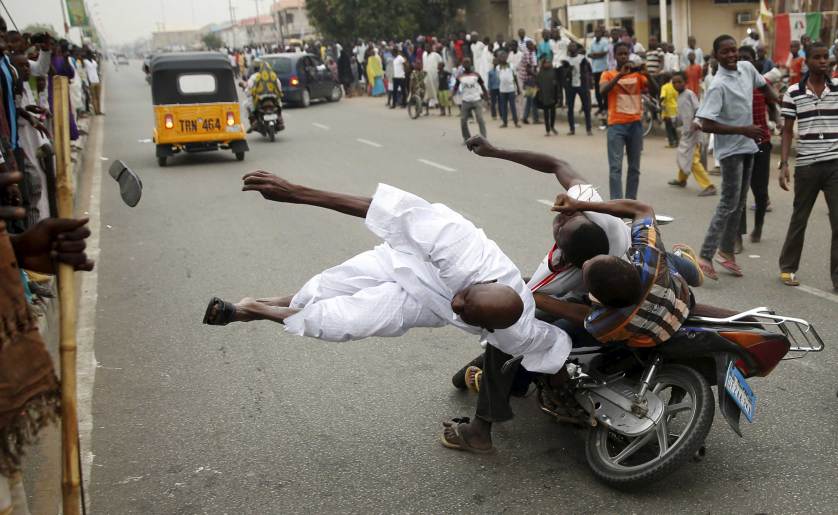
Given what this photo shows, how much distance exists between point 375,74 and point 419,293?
26871 mm

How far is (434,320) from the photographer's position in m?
3.74

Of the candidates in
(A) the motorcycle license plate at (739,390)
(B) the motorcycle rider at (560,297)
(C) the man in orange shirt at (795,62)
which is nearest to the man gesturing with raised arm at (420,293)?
(B) the motorcycle rider at (560,297)

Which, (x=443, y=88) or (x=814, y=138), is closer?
(x=814, y=138)

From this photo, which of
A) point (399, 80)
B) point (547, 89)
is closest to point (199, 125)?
point (547, 89)

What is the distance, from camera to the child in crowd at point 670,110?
14008 millimetres

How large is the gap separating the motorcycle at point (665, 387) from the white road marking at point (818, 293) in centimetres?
254

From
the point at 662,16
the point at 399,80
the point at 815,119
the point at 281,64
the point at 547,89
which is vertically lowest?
the point at 815,119

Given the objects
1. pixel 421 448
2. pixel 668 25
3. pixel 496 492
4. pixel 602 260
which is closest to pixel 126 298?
pixel 421 448

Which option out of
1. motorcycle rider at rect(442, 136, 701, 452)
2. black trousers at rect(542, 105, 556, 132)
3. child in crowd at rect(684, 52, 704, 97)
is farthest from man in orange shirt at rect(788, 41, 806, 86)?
motorcycle rider at rect(442, 136, 701, 452)

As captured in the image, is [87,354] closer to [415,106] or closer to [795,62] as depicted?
[795,62]

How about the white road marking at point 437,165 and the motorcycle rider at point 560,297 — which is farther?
the white road marking at point 437,165

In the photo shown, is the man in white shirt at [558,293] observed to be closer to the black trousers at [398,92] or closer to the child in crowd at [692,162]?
the child in crowd at [692,162]

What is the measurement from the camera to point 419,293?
3.66m

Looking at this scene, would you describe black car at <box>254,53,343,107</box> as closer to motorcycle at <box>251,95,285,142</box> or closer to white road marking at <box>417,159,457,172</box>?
motorcycle at <box>251,95,285,142</box>
